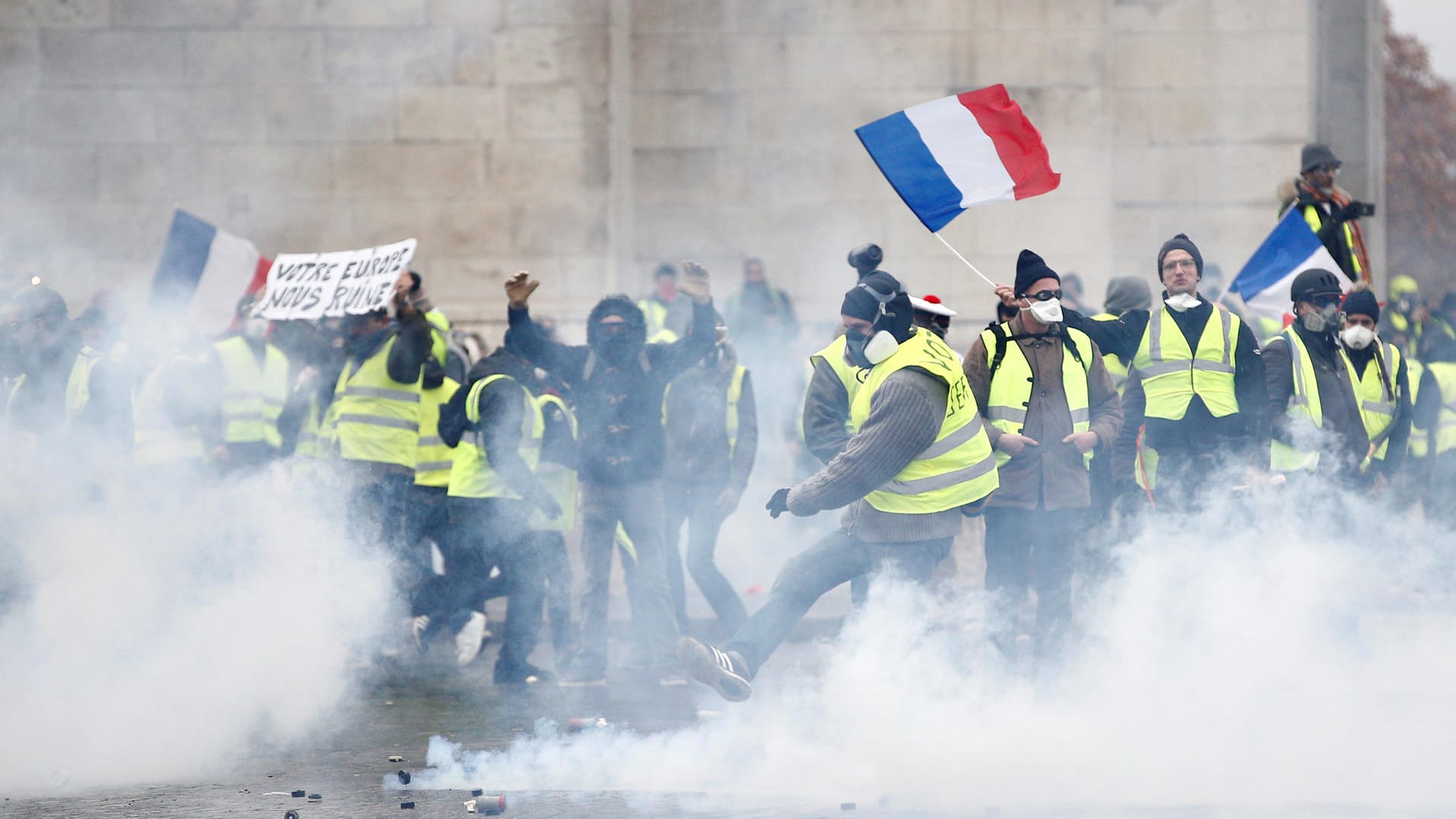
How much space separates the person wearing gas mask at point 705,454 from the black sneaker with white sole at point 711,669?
9.18 ft

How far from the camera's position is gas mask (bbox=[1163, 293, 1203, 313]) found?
755cm

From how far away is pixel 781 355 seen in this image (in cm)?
1288

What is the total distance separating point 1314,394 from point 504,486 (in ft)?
11.4

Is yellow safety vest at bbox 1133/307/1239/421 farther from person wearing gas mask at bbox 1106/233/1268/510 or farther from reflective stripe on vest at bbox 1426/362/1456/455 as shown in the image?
reflective stripe on vest at bbox 1426/362/1456/455

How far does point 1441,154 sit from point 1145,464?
38.4 meters

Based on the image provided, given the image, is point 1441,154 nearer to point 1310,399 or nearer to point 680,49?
point 680,49

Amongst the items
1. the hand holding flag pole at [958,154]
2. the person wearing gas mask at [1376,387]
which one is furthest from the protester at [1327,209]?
the hand holding flag pole at [958,154]

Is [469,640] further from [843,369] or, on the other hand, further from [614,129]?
[614,129]

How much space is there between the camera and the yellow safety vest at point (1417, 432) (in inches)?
407

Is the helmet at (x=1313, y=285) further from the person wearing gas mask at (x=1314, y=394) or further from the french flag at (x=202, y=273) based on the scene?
the french flag at (x=202, y=273)

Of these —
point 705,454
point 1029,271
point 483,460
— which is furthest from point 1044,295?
point 483,460

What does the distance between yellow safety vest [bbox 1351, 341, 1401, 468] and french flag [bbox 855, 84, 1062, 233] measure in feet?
5.53

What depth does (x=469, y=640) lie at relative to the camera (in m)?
8.81

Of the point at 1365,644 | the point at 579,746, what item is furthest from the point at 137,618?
the point at 1365,644
